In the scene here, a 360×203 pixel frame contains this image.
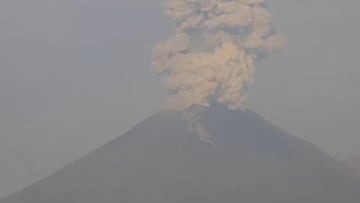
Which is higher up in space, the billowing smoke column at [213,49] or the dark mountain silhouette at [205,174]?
the billowing smoke column at [213,49]

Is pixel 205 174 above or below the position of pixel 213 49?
below

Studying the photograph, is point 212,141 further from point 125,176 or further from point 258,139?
point 125,176

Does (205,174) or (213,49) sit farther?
(213,49)

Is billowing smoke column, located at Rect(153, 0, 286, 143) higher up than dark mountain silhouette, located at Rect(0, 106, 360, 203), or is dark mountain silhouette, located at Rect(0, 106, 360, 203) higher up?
billowing smoke column, located at Rect(153, 0, 286, 143)
